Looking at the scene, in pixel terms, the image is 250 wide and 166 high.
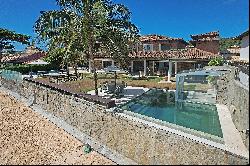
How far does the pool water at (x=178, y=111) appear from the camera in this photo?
14.5m

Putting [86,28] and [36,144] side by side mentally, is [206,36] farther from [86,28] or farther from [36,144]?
[36,144]

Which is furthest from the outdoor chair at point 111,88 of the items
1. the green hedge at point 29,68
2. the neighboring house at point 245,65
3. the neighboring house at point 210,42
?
the green hedge at point 29,68

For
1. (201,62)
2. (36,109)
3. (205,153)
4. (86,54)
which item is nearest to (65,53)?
(86,54)

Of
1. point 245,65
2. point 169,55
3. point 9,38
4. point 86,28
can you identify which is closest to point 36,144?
point 86,28

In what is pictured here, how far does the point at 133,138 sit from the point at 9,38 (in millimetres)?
56338

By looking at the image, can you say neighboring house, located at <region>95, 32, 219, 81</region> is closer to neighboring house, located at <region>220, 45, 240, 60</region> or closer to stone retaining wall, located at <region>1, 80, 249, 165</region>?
neighboring house, located at <region>220, 45, 240, 60</region>

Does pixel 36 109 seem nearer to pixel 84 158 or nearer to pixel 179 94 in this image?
pixel 84 158

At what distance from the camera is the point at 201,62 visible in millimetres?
35125

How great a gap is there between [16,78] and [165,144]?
21108mm

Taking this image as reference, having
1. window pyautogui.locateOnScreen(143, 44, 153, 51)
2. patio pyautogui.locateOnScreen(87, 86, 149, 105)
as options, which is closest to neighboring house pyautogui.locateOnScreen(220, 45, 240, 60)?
patio pyautogui.locateOnScreen(87, 86, 149, 105)

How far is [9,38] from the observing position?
58.5 m

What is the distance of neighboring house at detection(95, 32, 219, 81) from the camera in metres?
34.8

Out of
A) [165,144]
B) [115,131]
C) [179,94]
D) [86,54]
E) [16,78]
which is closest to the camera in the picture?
[165,144]

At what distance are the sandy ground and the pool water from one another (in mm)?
4948
